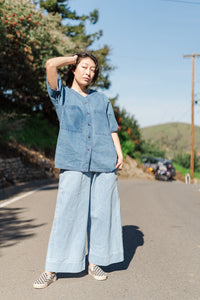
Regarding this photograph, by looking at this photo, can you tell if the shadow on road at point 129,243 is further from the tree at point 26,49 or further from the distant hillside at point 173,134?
the distant hillside at point 173,134

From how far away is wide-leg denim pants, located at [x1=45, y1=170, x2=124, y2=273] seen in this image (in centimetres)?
335

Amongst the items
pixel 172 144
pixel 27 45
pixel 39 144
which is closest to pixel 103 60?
pixel 39 144

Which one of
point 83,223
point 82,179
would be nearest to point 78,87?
point 82,179

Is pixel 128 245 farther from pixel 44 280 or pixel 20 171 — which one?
pixel 20 171

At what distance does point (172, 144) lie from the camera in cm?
13300

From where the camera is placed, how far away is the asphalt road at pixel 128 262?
317cm

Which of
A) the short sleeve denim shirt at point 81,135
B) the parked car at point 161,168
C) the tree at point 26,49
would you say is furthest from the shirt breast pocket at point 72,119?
the parked car at point 161,168

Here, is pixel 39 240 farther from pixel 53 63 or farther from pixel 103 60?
pixel 103 60

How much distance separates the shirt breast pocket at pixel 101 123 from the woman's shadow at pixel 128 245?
4.49 feet

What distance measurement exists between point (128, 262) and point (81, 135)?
60.0 inches

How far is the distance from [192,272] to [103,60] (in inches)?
941

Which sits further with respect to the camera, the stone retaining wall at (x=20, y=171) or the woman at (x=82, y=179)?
the stone retaining wall at (x=20, y=171)

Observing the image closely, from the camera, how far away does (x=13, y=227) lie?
5.92m

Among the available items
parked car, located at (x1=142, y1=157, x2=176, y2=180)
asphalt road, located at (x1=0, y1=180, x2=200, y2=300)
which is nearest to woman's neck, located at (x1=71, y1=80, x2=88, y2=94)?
asphalt road, located at (x1=0, y1=180, x2=200, y2=300)
